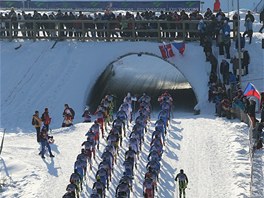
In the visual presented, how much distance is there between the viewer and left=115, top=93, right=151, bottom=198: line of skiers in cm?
2358

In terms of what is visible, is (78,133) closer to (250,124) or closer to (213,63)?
(250,124)

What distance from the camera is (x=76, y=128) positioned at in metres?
32.5

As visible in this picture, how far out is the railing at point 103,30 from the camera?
38688 millimetres

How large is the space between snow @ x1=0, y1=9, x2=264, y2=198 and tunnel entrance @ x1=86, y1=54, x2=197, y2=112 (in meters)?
0.78

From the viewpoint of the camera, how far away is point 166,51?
37.6m

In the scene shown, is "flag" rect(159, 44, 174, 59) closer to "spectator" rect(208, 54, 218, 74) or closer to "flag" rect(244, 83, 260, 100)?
"spectator" rect(208, 54, 218, 74)

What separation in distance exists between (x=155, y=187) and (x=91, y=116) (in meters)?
11.2

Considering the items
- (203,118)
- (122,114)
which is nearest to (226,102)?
(203,118)

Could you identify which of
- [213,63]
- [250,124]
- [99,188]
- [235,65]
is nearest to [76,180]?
[99,188]

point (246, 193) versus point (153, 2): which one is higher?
point (153, 2)

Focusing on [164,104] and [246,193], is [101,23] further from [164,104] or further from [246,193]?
[246,193]

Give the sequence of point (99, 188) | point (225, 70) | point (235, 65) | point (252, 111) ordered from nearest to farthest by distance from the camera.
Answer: point (99, 188)
point (252, 111)
point (225, 70)
point (235, 65)

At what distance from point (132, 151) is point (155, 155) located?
2.85 ft

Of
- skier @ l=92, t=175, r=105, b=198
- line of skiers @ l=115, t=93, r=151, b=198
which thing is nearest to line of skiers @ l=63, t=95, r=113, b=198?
skier @ l=92, t=175, r=105, b=198
